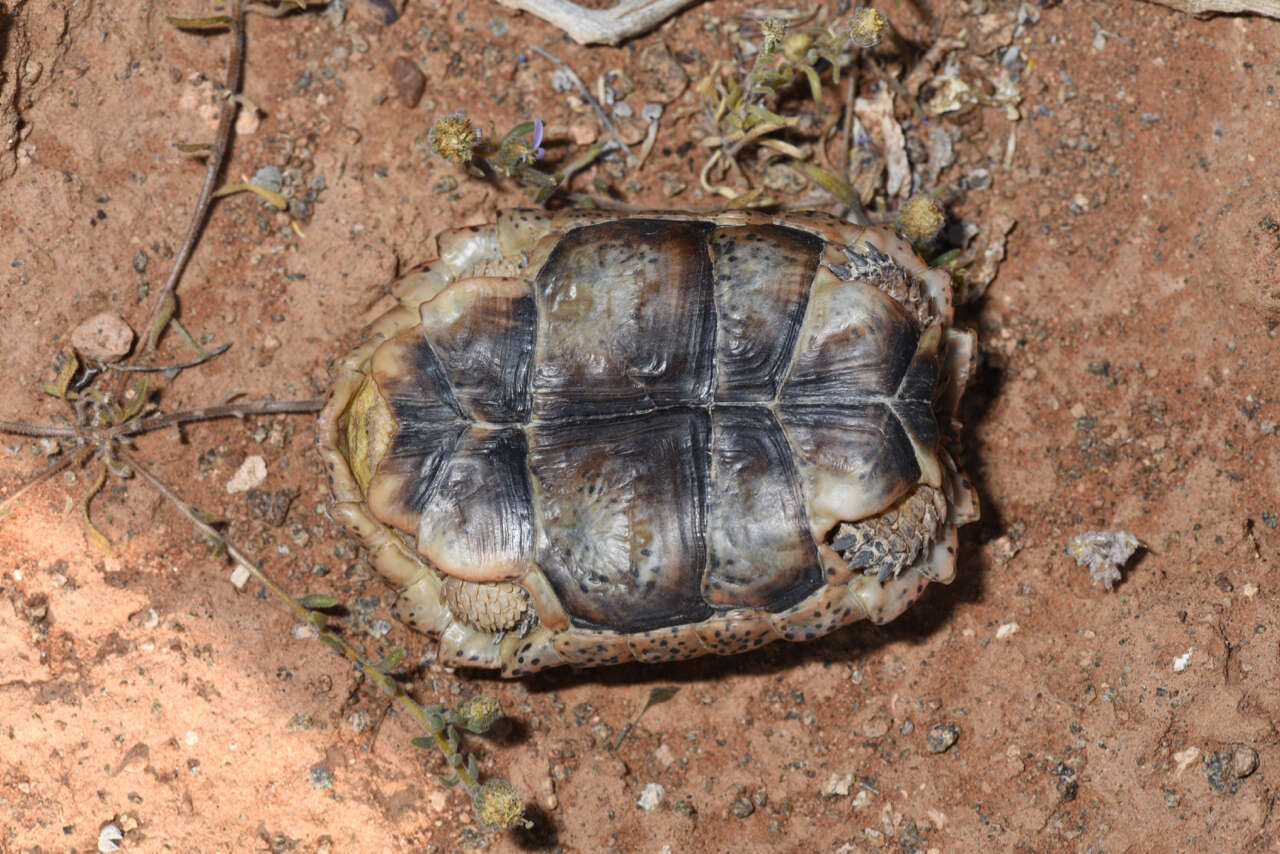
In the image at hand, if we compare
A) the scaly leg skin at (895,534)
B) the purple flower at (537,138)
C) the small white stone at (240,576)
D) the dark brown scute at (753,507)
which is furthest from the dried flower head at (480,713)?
the purple flower at (537,138)

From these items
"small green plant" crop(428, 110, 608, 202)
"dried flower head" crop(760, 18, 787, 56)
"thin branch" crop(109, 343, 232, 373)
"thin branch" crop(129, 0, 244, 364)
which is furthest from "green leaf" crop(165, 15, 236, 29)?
"dried flower head" crop(760, 18, 787, 56)

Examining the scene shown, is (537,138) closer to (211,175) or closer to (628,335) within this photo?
(628,335)

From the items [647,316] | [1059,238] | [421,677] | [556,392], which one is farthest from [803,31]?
[421,677]

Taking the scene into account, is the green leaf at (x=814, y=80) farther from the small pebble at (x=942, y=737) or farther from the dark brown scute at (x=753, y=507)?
the small pebble at (x=942, y=737)

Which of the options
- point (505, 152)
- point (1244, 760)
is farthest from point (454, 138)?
point (1244, 760)

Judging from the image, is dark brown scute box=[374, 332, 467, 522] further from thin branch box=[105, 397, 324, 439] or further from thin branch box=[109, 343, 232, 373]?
thin branch box=[109, 343, 232, 373]

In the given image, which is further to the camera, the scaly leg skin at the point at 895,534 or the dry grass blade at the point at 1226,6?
the dry grass blade at the point at 1226,6

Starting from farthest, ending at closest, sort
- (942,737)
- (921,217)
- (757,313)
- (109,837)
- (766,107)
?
(766,107) < (942,737) < (109,837) < (921,217) < (757,313)
